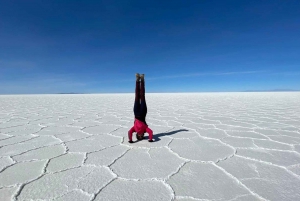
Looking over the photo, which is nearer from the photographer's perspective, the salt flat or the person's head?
the salt flat

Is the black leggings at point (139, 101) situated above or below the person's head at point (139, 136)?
above

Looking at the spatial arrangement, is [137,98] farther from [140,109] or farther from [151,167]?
[151,167]

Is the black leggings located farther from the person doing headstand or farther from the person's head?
the person's head

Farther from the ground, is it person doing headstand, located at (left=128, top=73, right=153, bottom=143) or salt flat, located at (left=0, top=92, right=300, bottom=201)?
person doing headstand, located at (left=128, top=73, right=153, bottom=143)

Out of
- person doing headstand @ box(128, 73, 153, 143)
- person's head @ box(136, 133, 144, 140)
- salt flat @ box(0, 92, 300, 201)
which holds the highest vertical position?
person doing headstand @ box(128, 73, 153, 143)

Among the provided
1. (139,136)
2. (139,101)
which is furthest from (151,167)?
(139,101)

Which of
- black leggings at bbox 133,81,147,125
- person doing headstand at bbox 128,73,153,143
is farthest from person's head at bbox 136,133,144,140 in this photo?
black leggings at bbox 133,81,147,125

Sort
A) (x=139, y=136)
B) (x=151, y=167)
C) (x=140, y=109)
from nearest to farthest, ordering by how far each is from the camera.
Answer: (x=151, y=167) → (x=140, y=109) → (x=139, y=136)

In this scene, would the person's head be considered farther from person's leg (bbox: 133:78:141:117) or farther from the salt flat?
person's leg (bbox: 133:78:141:117)

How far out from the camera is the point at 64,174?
50.6 inches

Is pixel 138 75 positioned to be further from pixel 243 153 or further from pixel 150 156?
pixel 243 153

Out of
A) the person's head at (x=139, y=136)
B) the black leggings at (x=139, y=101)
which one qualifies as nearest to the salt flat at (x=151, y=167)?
the person's head at (x=139, y=136)

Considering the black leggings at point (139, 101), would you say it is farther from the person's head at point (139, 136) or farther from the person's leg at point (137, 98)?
the person's head at point (139, 136)

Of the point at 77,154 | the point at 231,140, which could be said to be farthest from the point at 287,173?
the point at 77,154
